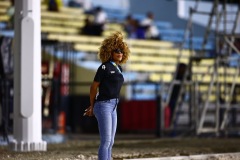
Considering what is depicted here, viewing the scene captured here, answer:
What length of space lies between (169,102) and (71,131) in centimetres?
344

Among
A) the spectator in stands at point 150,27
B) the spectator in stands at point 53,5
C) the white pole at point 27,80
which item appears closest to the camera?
the white pole at point 27,80

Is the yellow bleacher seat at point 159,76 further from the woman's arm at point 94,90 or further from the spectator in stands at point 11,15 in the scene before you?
the woman's arm at point 94,90

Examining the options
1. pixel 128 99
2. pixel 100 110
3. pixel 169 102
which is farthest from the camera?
pixel 128 99

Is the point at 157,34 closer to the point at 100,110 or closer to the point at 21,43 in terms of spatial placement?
the point at 21,43

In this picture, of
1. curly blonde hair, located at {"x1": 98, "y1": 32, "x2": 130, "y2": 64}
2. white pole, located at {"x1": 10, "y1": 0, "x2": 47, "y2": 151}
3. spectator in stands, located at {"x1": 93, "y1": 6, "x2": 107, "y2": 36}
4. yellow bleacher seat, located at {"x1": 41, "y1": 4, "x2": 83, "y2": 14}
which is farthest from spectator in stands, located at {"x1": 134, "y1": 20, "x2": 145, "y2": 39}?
curly blonde hair, located at {"x1": 98, "y1": 32, "x2": 130, "y2": 64}

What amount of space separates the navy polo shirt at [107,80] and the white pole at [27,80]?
3.86 metres

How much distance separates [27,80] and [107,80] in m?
3.98

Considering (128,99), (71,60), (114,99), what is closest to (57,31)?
(71,60)

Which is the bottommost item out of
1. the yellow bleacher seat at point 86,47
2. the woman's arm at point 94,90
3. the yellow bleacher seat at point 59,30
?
the yellow bleacher seat at point 86,47

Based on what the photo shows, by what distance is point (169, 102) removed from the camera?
22.2 metres

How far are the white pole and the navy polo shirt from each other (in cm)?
386

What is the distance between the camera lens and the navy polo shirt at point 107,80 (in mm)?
10055

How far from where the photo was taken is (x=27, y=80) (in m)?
13.8

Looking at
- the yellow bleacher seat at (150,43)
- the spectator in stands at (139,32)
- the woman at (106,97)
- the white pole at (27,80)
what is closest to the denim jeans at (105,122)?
the woman at (106,97)
